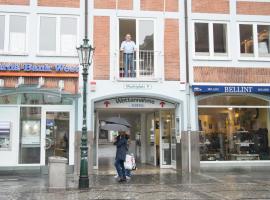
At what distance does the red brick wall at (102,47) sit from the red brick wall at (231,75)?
3.94 meters

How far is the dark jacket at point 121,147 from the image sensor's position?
599 inches

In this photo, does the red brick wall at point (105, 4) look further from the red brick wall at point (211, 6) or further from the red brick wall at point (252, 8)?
the red brick wall at point (252, 8)

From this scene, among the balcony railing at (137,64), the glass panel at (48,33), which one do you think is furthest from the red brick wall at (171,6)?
the glass panel at (48,33)

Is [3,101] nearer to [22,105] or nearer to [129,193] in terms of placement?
[22,105]

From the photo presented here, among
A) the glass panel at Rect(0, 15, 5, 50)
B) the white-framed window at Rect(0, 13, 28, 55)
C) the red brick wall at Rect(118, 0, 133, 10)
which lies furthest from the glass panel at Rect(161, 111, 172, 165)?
the glass panel at Rect(0, 15, 5, 50)

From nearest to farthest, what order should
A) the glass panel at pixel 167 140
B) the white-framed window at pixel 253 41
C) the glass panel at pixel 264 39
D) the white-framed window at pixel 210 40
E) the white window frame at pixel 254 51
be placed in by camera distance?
the white-framed window at pixel 210 40, the white window frame at pixel 254 51, the white-framed window at pixel 253 41, the glass panel at pixel 264 39, the glass panel at pixel 167 140

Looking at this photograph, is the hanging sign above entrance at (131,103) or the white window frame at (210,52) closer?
the hanging sign above entrance at (131,103)

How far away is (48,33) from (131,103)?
15.1 feet

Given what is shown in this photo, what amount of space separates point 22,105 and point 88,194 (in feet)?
22.6

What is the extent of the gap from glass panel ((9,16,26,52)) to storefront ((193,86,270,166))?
775 cm

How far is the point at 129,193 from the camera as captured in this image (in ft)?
41.1

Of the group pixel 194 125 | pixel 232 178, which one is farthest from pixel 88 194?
pixel 194 125

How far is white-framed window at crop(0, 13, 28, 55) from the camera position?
17.9 metres

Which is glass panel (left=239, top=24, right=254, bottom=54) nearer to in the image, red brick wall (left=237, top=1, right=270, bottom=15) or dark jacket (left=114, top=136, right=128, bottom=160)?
red brick wall (left=237, top=1, right=270, bottom=15)
